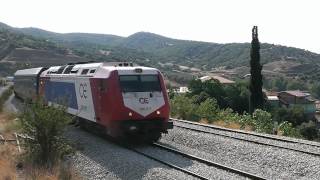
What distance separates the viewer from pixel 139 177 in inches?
501

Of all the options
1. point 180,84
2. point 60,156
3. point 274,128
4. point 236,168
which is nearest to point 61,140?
point 60,156

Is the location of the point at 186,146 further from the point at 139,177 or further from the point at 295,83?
the point at 295,83

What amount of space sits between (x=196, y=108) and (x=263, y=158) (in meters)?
16.1

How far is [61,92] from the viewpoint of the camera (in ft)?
80.7

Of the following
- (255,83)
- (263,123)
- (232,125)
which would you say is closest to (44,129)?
(232,125)

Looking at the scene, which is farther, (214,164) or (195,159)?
(195,159)

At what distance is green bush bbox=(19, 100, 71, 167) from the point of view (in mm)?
15484

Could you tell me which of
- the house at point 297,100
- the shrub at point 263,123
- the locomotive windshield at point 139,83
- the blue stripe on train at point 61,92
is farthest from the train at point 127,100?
the house at point 297,100

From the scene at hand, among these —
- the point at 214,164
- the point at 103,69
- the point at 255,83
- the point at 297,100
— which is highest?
the point at 103,69

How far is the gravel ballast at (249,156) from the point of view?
43.7 ft

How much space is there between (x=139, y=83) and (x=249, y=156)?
195 inches

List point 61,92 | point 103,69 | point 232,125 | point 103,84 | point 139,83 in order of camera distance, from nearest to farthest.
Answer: point 139,83
point 103,84
point 103,69
point 61,92
point 232,125

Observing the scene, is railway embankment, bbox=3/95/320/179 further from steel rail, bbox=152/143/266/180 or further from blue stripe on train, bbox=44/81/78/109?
blue stripe on train, bbox=44/81/78/109

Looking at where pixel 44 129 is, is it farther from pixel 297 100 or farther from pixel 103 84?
pixel 297 100
